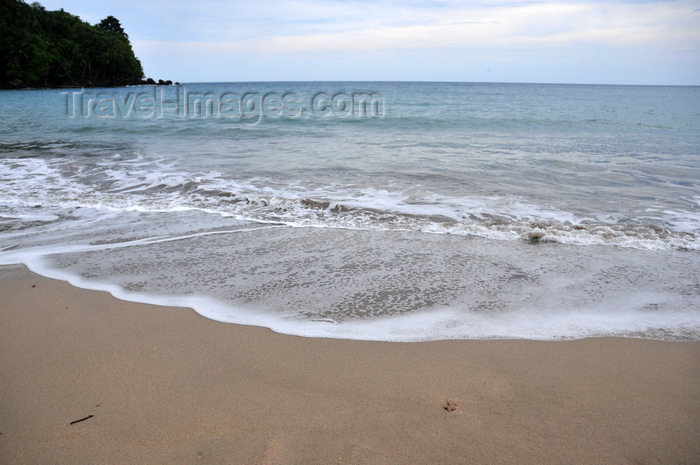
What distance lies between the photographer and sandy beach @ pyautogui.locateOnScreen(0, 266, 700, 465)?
1791 millimetres

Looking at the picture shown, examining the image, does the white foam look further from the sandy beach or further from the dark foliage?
the dark foliage

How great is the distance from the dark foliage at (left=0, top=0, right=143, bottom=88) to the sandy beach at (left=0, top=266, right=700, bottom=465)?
3647 inches

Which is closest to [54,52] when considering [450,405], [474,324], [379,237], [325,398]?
[379,237]

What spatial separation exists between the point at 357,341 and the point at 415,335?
39cm

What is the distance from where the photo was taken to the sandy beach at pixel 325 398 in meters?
1.79

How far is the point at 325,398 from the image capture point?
2.13m

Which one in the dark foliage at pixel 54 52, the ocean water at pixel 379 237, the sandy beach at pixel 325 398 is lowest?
the sandy beach at pixel 325 398

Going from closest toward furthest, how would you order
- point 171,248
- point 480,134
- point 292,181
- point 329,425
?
point 329,425
point 171,248
point 292,181
point 480,134

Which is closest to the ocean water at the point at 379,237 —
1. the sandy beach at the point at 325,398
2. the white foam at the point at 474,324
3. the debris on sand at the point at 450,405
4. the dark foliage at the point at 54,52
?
the white foam at the point at 474,324

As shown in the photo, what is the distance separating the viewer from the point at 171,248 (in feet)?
14.6

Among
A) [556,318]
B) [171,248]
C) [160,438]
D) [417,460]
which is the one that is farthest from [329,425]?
[171,248]

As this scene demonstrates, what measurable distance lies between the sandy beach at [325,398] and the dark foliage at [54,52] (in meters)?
92.6

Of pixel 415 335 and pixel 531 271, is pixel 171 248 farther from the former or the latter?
pixel 531 271

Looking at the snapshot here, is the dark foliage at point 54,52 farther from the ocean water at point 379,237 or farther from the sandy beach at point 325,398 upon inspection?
the sandy beach at point 325,398
